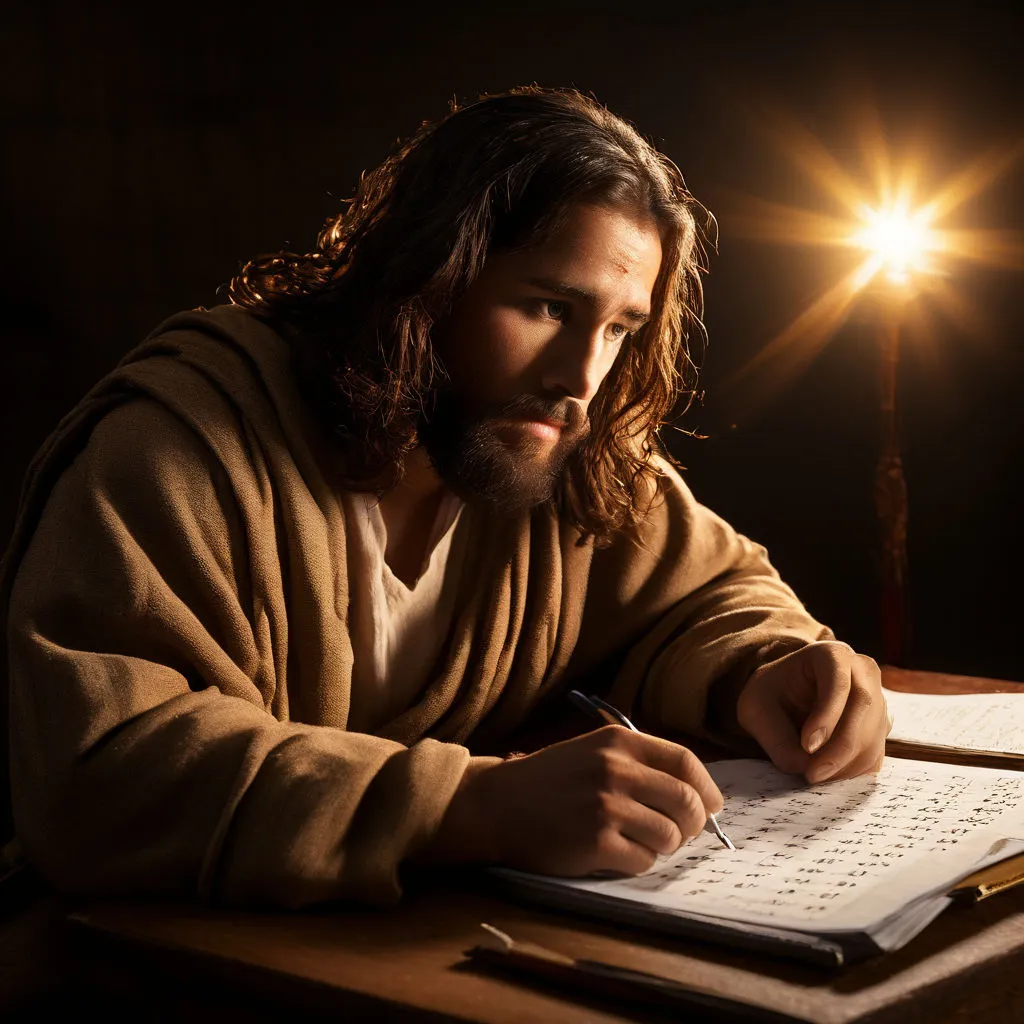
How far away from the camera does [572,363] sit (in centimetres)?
134

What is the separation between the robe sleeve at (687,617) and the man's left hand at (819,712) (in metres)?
0.10

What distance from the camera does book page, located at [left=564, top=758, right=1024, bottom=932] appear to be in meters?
0.85

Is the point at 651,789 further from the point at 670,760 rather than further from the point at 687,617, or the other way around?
the point at 687,617

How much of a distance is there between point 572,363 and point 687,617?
1.48 ft

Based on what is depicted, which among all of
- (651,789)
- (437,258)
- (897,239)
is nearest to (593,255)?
(437,258)

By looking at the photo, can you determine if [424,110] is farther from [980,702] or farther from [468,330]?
[980,702]

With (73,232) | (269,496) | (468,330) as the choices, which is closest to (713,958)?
(269,496)

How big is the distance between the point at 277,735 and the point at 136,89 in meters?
1.84

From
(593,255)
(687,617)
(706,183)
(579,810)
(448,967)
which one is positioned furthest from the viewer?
(706,183)

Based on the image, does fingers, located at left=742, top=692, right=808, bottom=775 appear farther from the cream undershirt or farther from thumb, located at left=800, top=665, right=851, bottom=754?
the cream undershirt

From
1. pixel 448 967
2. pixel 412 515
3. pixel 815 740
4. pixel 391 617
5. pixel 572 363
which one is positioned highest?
pixel 572 363

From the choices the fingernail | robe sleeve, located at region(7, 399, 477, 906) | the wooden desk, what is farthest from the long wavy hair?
the wooden desk

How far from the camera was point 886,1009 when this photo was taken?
722 millimetres

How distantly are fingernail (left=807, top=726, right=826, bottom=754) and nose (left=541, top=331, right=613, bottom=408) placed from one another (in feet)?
1.49
